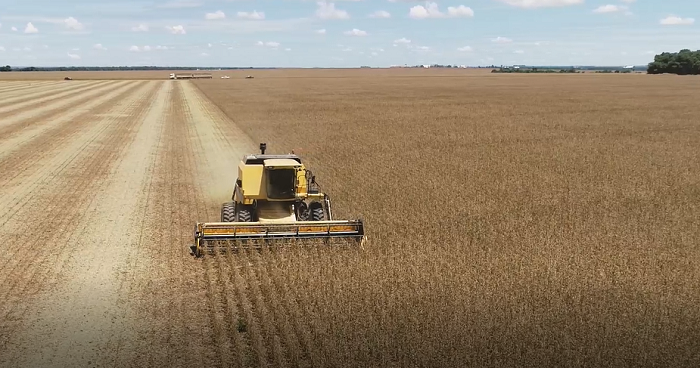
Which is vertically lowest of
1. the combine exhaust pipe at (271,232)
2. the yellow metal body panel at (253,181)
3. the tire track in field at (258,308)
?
the tire track in field at (258,308)

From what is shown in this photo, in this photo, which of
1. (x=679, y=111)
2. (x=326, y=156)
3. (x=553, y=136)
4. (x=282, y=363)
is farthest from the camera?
(x=679, y=111)

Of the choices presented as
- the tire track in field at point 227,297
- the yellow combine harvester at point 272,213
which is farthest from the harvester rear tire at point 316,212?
the tire track in field at point 227,297

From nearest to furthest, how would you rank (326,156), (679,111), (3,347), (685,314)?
(3,347), (685,314), (326,156), (679,111)

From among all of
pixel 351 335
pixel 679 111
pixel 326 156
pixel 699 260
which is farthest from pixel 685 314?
pixel 679 111

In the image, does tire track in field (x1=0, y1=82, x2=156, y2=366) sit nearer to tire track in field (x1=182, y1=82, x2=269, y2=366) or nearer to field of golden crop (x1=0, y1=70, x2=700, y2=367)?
field of golden crop (x1=0, y1=70, x2=700, y2=367)

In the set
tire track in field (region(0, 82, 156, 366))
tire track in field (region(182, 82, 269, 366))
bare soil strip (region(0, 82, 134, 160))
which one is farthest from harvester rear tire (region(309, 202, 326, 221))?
bare soil strip (region(0, 82, 134, 160))

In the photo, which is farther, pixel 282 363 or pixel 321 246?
pixel 321 246

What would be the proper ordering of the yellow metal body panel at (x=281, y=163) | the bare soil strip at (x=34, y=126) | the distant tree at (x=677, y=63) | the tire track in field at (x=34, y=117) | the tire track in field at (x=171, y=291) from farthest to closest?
the distant tree at (x=677, y=63) < the tire track in field at (x=34, y=117) < the bare soil strip at (x=34, y=126) < the yellow metal body panel at (x=281, y=163) < the tire track in field at (x=171, y=291)

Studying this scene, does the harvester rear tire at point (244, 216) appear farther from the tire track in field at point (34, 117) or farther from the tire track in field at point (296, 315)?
the tire track in field at point (34, 117)

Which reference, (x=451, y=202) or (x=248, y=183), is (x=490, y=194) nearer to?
(x=451, y=202)
